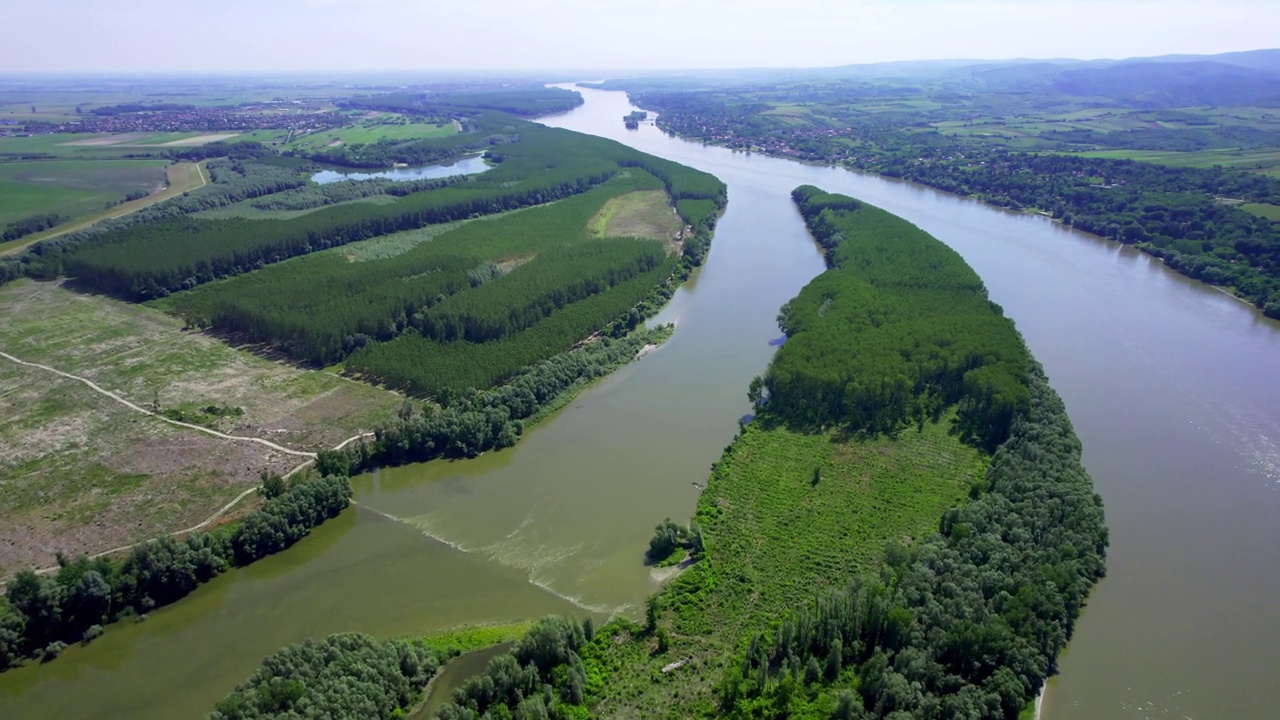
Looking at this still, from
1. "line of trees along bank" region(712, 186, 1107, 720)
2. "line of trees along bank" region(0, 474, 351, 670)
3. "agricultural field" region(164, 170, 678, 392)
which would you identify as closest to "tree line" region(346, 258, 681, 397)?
"agricultural field" region(164, 170, 678, 392)

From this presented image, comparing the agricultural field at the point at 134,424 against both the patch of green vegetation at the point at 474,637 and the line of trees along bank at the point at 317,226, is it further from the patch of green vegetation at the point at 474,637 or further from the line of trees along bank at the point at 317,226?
the patch of green vegetation at the point at 474,637

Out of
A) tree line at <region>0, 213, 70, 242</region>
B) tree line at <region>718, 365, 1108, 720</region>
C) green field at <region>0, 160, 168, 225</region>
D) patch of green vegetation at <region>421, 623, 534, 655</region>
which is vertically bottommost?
patch of green vegetation at <region>421, 623, 534, 655</region>

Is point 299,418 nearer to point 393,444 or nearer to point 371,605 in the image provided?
point 393,444

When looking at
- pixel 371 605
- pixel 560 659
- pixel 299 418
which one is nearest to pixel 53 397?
pixel 299 418

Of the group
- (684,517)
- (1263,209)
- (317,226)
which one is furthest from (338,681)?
(1263,209)

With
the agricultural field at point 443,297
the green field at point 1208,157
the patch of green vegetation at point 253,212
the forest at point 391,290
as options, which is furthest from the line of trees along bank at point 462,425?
the green field at point 1208,157

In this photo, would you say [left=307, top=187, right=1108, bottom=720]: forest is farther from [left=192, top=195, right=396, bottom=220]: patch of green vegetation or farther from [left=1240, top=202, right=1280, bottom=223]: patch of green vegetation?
[left=192, top=195, right=396, bottom=220]: patch of green vegetation

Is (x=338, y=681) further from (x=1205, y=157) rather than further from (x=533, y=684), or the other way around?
(x=1205, y=157)
